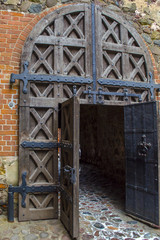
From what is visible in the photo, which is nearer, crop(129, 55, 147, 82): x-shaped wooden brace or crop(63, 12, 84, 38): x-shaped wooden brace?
crop(63, 12, 84, 38): x-shaped wooden brace

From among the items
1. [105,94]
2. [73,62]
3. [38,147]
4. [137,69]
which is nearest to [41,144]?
[38,147]

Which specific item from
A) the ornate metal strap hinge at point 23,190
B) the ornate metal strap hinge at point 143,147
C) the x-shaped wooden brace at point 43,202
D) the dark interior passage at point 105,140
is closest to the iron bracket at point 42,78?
the ornate metal strap hinge at point 143,147

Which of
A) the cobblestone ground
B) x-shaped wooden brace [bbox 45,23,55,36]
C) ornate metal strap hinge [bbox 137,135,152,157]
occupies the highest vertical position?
x-shaped wooden brace [bbox 45,23,55,36]

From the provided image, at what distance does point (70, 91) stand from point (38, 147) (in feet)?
3.71

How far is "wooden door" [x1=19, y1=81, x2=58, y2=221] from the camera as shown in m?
3.74

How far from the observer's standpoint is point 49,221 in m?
3.69

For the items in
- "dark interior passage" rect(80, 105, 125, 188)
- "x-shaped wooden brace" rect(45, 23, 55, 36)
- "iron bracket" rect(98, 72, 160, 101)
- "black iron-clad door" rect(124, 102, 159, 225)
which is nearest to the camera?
"black iron-clad door" rect(124, 102, 159, 225)

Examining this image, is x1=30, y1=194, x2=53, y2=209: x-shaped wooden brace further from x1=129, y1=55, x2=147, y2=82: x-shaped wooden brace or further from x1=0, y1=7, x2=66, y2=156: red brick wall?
x1=129, y1=55, x2=147, y2=82: x-shaped wooden brace

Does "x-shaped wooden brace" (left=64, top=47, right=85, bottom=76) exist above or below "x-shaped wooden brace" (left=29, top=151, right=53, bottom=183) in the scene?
above

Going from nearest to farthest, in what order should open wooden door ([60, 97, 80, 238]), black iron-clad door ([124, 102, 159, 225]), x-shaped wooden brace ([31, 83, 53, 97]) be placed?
1. open wooden door ([60, 97, 80, 238])
2. black iron-clad door ([124, 102, 159, 225])
3. x-shaped wooden brace ([31, 83, 53, 97])

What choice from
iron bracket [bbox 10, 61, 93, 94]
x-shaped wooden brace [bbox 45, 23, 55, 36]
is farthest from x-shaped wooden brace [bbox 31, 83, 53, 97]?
x-shaped wooden brace [bbox 45, 23, 55, 36]

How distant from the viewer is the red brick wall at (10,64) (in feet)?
12.3

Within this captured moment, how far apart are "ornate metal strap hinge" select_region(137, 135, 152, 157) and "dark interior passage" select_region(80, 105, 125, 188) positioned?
234 cm

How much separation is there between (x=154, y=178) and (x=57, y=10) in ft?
11.0
